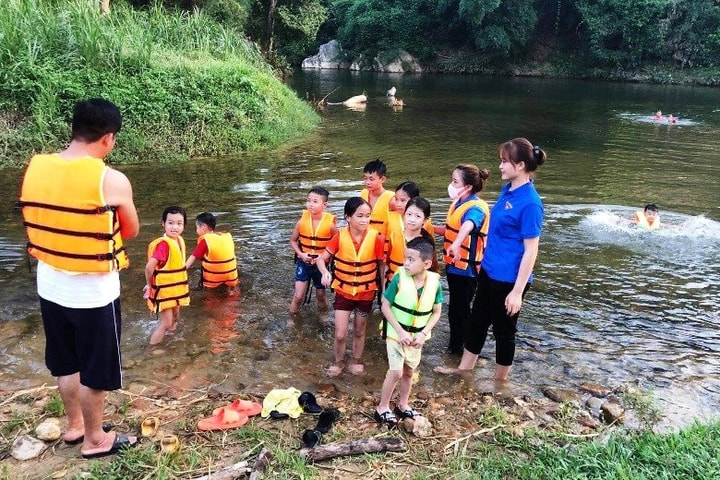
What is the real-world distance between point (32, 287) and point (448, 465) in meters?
5.07

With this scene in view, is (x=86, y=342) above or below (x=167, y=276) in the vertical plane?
above

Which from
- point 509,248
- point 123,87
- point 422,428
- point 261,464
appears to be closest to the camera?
point 261,464

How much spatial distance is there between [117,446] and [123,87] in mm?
10424

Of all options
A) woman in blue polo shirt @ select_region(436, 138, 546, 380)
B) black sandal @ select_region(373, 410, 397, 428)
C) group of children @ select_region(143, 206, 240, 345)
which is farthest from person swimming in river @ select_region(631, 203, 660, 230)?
group of children @ select_region(143, 206, 240, 345)

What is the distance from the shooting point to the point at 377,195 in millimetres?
5586

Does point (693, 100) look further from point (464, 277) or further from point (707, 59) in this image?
point (464, 277)

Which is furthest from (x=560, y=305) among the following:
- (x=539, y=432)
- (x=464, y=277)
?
(x=539, y=432)

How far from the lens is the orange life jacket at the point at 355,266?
4.66 m

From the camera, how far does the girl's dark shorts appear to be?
3.20 m

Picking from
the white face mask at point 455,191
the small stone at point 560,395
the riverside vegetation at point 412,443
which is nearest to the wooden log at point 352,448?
the riverside vegetation at point 412,443

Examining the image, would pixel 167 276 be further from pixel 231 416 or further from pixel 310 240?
pixel 231 416

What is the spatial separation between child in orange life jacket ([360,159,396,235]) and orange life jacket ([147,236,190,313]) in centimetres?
183

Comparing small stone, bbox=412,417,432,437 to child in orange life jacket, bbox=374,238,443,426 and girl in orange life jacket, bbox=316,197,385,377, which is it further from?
Answer: girl in orange life jacket, bbox=316,197,385,377

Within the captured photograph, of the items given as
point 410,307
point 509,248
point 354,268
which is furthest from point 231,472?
point 509,248
